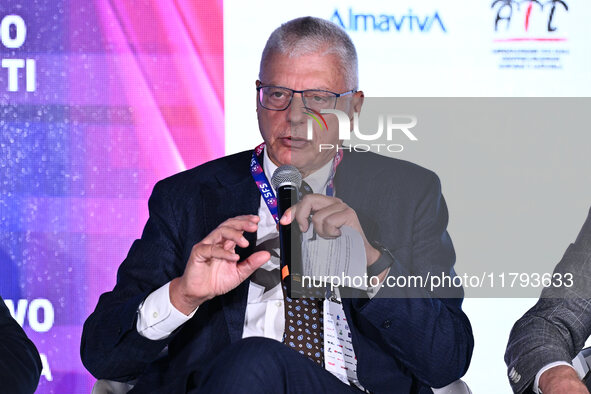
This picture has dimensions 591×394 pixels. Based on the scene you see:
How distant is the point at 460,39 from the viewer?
3484 mm

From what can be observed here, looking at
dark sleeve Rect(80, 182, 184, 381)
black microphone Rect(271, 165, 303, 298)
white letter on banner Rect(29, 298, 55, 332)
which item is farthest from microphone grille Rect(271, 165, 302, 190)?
white letter on banner Rect(29, 298, 55, 332)

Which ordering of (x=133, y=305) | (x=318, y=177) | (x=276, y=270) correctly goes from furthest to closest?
(x=318, y=177) → (x=276, y=270) → (x=133, y=305)

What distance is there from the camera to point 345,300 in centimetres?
220

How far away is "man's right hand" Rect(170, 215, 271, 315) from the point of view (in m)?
1.99

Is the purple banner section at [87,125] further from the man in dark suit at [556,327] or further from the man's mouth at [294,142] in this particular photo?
the man in dark suit at [556,327]

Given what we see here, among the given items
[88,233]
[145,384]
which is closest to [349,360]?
[145,384]

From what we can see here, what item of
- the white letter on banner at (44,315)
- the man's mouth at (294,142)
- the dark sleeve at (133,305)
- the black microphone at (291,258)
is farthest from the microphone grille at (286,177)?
the white letter on banner at (44,315)

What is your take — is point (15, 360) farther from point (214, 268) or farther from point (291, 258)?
point (291, 258)

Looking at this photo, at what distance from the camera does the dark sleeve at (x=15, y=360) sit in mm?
1993

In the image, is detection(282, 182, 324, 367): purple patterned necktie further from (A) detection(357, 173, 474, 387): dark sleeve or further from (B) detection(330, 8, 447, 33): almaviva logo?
(B) detection(330, 8, 447, 33): almaviva logo

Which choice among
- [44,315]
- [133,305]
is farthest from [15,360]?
[44,315]

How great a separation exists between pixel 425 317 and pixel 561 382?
39 centimetres

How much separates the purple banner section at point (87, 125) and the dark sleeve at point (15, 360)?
1358 millimetres

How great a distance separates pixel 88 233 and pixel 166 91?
27.6 inches
